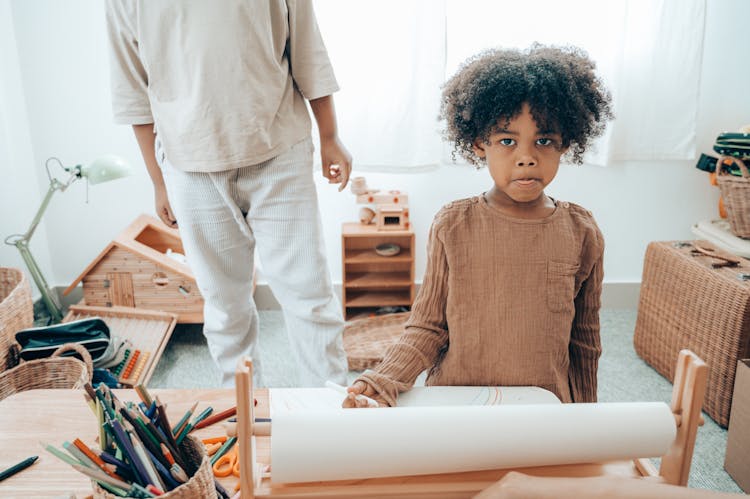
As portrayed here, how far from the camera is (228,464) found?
799 mm

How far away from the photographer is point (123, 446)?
0.62 meters

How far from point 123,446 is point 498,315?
1.75ft

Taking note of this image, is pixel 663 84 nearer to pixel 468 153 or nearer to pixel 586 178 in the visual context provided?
pixel 586 178

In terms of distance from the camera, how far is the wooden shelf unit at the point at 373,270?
237cm

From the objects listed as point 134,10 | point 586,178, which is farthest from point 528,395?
point 586,178

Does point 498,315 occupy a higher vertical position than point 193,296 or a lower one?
higher

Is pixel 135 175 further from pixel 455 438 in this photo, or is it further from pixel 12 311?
pixel 455 438

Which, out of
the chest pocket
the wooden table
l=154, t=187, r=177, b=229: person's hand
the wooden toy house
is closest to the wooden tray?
the wooden toy house

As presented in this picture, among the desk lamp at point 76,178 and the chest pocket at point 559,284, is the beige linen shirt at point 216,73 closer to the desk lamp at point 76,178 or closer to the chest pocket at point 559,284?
the desk lamp at point 76,178

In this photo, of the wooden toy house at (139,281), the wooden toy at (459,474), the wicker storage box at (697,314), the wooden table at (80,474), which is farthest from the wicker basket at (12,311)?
the wicker storage box at (697,314)

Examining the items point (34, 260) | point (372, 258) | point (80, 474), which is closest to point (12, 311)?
point (34, 260)

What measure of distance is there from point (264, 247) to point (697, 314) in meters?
1.27

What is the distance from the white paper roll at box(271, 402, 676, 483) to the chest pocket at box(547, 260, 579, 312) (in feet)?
0.98

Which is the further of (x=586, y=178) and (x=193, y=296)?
(x=586, y=178)
